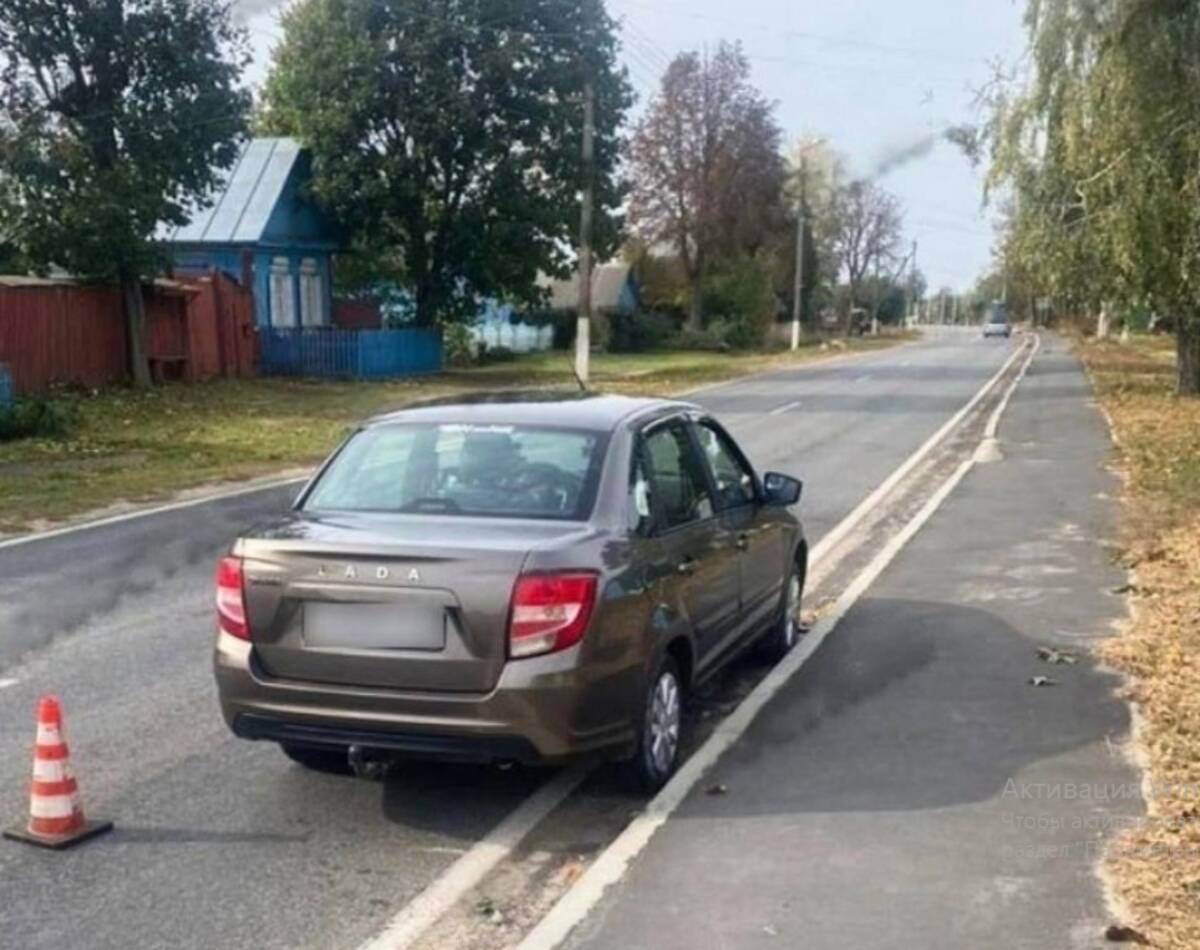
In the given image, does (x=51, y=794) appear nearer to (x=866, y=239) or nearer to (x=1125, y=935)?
(x=1125, y=935)

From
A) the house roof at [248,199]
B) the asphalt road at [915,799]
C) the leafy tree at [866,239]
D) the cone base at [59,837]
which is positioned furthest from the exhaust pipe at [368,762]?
the leafy tree at [866,239]

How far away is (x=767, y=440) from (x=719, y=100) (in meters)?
52.9

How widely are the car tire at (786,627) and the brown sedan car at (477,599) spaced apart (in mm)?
1590

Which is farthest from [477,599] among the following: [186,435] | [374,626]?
[186,435]

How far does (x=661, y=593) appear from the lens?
5617mm

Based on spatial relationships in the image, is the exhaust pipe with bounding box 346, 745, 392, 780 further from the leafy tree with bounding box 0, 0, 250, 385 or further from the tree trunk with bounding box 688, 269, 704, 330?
the tree trunk with bounding box 688, 269, 704, 330

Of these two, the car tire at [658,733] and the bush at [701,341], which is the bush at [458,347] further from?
the car tire at [658,733]

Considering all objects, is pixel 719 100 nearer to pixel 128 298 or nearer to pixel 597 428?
pixel 128 298

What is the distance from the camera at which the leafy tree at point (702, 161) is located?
230 ft

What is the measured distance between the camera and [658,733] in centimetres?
568

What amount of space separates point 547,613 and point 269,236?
114ft

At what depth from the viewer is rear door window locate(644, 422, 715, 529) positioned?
6.03 metres

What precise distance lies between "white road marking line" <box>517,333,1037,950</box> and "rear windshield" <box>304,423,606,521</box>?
119cm

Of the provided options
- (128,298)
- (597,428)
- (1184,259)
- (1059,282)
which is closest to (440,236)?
(128,298)
